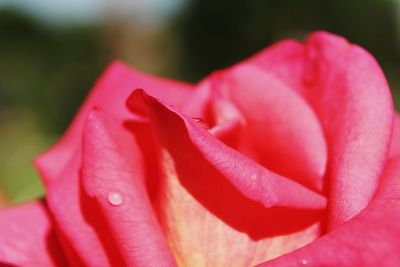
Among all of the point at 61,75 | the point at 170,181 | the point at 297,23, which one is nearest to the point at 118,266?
the point at 170,181

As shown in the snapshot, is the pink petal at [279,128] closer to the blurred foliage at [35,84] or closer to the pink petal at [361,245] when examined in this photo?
the pink petal at [361,245]

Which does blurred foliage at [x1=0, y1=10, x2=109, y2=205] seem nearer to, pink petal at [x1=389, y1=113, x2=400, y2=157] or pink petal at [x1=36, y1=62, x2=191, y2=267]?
pink petal at [x1=36, y1=62, x2=191, y2=267]

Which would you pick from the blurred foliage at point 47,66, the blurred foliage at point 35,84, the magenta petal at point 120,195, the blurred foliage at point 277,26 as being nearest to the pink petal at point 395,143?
the magenta petal at point 120,195

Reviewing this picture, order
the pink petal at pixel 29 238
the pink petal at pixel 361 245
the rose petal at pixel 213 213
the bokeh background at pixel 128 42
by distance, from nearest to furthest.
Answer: the pink petal at pixel 361 245 < the rose petal at pixel 213 213 < the pink petal at pixel 29 238 < the bokeh background at pixel 128 42

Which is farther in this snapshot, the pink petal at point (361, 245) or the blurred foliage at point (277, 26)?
the blurred foliage at point (277, 26)

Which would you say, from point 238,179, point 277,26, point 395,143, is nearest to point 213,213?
point 238,179

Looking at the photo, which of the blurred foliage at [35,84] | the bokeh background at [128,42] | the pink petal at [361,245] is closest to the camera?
the pink petal at [361,245]

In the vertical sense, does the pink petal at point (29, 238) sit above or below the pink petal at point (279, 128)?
below
